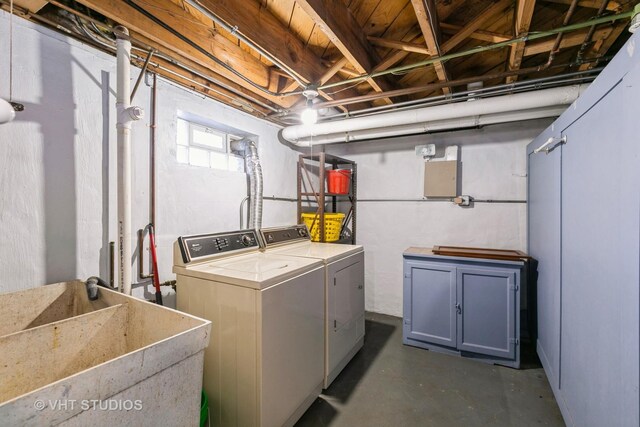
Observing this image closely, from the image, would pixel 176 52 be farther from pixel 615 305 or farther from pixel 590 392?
pixel 590 392

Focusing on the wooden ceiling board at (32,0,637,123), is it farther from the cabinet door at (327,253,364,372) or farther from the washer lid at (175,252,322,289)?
the cabinet door at (327,253,364,372)

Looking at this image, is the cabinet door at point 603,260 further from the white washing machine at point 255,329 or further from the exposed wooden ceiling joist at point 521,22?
the white washing machine at point 255,329

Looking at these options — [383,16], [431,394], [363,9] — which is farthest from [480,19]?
[431,394]

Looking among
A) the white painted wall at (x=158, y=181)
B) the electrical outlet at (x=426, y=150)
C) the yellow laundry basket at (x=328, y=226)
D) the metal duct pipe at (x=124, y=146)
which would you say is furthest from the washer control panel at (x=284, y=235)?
the electrical outlet at (x=426, y=150)

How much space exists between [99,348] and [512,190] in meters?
3.47

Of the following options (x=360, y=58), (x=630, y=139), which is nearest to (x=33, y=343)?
(x=360, y=58)

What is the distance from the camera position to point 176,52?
5.73 ft

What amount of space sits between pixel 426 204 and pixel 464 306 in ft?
3.90

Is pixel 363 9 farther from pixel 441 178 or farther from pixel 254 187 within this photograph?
pixel 441 178

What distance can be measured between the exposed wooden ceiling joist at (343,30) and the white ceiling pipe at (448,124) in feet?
2.46

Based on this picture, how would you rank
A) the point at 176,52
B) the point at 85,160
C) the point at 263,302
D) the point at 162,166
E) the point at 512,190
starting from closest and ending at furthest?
the point at 263,302, the point at 85,160, the point at 176,52, the point at 162,166, the point at 512,190

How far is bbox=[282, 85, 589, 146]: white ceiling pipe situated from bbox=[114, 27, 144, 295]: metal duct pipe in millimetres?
1642

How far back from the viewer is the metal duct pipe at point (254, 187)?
2.51 m

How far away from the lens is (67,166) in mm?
1529
